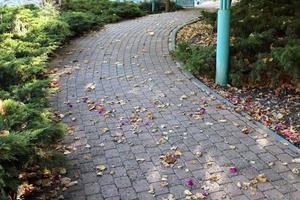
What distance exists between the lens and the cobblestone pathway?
14.5 ft

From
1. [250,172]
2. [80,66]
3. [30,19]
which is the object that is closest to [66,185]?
[250,172]

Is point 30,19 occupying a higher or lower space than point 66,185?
higher

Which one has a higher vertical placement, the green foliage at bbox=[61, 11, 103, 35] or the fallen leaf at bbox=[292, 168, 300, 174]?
the green foliage at bbox=[61, 11, 103, 35]

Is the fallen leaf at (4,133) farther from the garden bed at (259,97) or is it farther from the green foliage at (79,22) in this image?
the green foliage at (79,22)

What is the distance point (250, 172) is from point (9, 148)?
257 cm

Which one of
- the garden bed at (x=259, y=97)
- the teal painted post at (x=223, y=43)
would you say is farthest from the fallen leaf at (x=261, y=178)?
the teal painted post at (x=223, y=43)

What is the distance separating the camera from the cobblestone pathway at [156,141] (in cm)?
443

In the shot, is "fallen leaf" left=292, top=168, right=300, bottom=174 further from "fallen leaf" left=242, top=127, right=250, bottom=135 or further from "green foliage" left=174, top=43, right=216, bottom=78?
"green foliage" left=174, top=43, right=216, bottom=78

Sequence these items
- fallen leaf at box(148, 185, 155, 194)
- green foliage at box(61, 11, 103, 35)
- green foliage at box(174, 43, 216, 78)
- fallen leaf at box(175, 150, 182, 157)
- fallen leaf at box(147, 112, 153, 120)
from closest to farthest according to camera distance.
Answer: fallen leaf at box(148, 185, 155, 194) → fallen leaf at box(175, 150, 182, 157) → fallen leaf at box(147, 112, 153, 120) → green foliage at box(174, 43, 216, 78) → green foliage at box(61, 11, 103, 35)

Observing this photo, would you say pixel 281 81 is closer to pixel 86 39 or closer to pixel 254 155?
pixel 254 155

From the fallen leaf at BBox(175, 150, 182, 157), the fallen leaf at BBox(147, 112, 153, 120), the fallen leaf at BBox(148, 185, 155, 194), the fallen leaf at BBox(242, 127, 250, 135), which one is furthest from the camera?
the fallen leaf at BBox(147, 112, 153, 120)

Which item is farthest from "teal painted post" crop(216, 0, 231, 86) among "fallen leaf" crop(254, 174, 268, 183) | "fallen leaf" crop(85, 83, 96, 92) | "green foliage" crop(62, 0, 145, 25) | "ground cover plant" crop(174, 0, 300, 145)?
"green foliage" crop(62, 0, 145, 25)

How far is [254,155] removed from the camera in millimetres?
4977

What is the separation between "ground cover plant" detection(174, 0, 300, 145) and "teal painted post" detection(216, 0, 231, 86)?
0.12m
